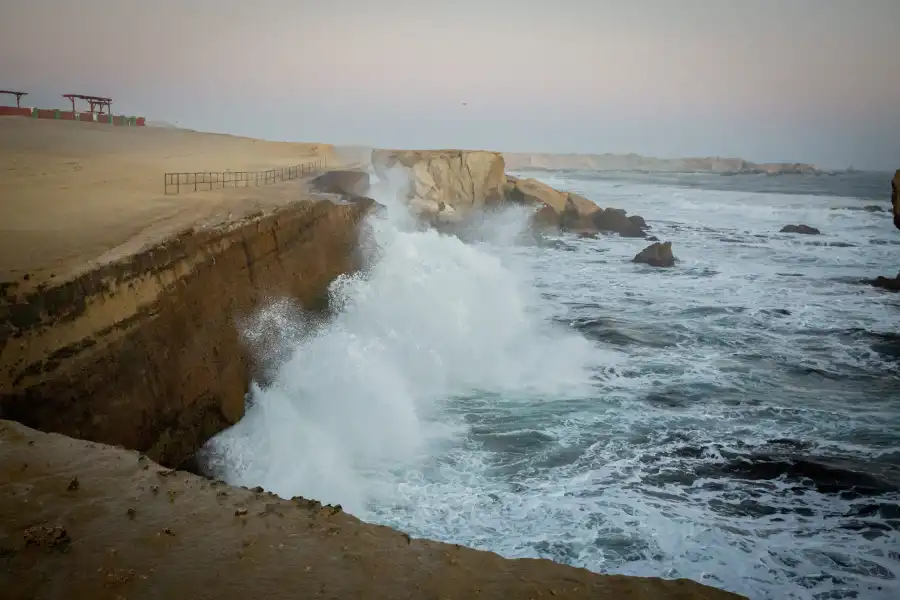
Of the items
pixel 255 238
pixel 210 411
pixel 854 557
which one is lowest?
pixel 854 557

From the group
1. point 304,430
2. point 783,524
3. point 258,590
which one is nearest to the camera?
point 258,590

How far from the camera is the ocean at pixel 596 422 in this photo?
5.57 m

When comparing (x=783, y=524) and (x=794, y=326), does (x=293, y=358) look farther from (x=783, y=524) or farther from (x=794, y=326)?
(x=794, y=326)

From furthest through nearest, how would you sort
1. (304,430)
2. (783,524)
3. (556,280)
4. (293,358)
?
(556,280)
(293,358)
(304,430)
(783,524)

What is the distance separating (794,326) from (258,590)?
1367 cm

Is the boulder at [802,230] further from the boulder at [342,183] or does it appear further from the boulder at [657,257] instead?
the boulder at [342,183]

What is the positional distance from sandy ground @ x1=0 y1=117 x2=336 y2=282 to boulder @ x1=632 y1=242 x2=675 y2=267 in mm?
12166

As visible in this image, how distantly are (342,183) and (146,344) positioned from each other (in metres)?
12.7

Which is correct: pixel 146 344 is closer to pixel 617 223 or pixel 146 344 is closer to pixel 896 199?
pixel 896 199

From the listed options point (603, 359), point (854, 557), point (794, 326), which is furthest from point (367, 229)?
point (854, 557)

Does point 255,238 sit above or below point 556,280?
above

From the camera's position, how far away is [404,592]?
312cm

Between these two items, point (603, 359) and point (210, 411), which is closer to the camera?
point (210, 411)

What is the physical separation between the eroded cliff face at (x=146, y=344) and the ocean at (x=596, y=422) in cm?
49
